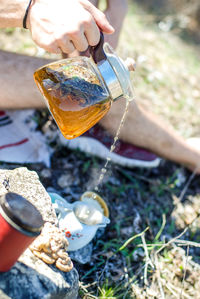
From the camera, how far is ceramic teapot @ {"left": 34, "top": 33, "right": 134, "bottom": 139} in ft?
4.07

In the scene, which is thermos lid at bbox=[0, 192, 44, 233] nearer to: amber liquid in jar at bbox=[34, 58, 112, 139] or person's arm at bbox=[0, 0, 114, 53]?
amber liquid in jar at bbox=[34, 58, 112, 139]

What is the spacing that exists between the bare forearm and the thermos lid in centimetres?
76

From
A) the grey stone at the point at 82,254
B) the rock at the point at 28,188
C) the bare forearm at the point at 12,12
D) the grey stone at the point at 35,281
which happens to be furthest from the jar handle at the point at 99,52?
the grey stone at the point at 82,254

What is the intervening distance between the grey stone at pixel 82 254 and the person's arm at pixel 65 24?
91 cm

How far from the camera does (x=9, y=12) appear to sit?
52.7 inches

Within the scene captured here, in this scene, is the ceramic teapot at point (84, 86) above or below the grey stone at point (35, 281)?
above

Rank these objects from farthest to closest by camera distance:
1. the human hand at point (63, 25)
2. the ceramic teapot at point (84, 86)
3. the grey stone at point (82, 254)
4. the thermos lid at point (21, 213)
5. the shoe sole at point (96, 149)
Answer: the shoe sole at point (96, 149)
the grey stone at point (82, 254)
the ceramic teapot at point (84, 86)
the human hand at point (63, 25)
the thermos lid at point (21, 213)

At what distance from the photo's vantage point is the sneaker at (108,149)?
2051 mm

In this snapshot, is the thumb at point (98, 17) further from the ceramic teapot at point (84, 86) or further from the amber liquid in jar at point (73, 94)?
the amber liquid in jar at point (73, 94)

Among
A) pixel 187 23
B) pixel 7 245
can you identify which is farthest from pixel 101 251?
pixel 187 23

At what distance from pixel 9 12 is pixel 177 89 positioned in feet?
7.12

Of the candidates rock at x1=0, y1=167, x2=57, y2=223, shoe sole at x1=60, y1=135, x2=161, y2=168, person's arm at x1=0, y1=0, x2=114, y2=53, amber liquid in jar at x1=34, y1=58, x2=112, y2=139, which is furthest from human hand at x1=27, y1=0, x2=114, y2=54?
shoe sole at x1=60, y1=135, x2=161, y2=168

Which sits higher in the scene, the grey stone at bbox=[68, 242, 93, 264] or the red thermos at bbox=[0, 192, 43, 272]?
the red thermos at bbox=[0, 192, 43, 272]

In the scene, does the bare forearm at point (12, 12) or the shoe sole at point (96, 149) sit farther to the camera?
the shoe sole at point (96, 149)
